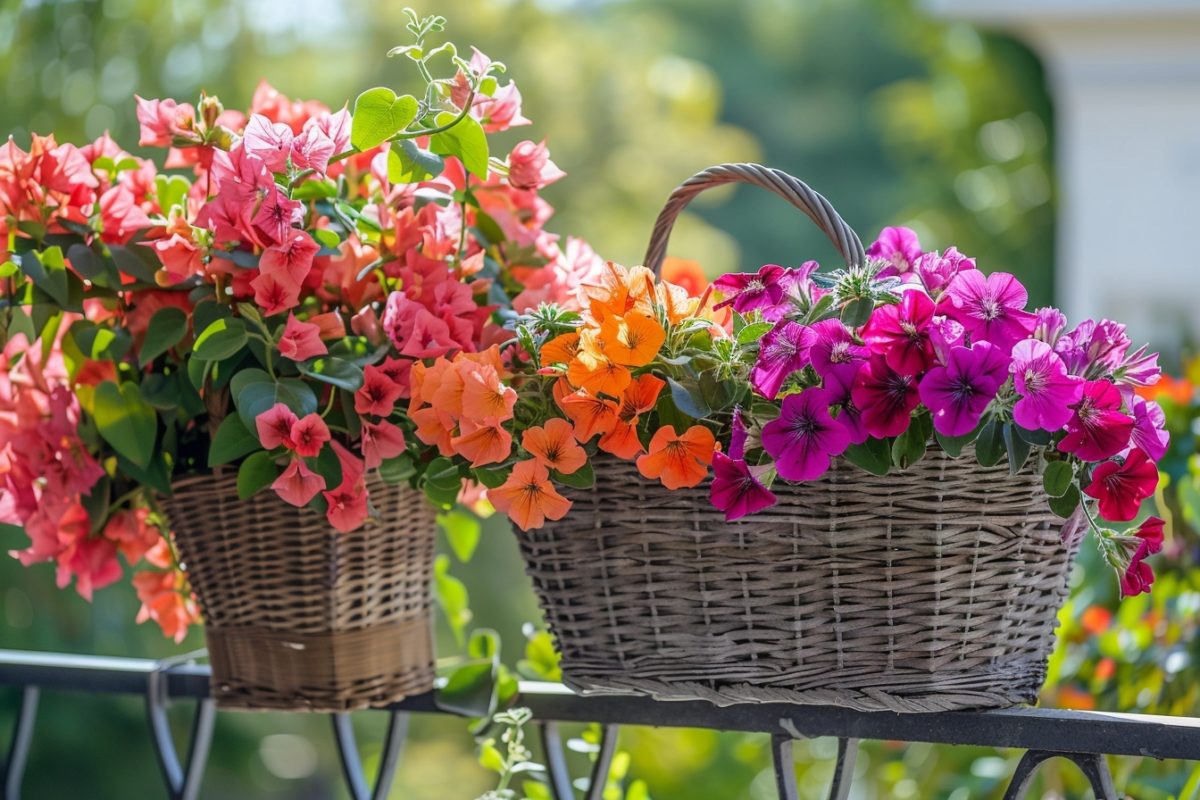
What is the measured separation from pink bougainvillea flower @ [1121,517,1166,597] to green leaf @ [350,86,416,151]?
1.53ft

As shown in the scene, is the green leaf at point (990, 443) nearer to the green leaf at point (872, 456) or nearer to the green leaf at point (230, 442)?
the green leaf at point (872, 456)

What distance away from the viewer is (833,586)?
0.64 metres

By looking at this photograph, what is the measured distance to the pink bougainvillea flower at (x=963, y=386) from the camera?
22.4 inches

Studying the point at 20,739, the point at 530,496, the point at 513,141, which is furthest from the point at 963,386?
the point at 513,141

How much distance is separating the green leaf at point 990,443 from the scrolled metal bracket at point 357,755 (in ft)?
1.54

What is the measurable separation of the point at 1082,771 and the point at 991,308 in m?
0.26

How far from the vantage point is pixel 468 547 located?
912 mm

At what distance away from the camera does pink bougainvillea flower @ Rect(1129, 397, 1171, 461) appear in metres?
0.59

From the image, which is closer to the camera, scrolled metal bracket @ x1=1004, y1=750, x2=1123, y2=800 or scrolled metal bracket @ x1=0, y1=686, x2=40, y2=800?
scrolled metal bracket @ x1=1004, y1=750, x2=1123, y2=800

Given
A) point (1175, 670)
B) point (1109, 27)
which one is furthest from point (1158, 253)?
point (1175, 670)

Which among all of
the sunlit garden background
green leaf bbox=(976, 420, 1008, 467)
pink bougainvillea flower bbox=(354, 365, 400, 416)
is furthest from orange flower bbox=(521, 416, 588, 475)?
the sunlit garden background

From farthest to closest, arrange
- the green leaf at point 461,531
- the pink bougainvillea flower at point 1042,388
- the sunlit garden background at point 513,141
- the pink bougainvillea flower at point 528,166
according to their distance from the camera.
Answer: the sunlit garden background at point 513,141, the green leaf at point 461,531, the pink bougainvillea flower at point 528,166, the pink bougainvillea flower at point 1042,388

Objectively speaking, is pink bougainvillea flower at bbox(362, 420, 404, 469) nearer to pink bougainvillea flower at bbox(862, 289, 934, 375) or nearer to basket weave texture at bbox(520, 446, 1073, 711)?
basket weave texture at bbox(520, 446, 1073, 711)

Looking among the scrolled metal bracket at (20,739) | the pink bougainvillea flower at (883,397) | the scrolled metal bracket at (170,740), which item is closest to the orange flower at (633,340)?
the pink bougainvillea flower at (883,397)
